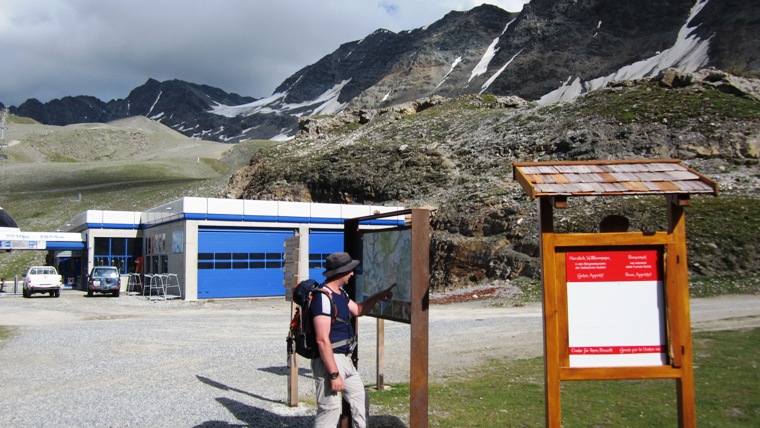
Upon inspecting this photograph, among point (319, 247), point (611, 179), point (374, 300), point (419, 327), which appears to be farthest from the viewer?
point (319, 247)

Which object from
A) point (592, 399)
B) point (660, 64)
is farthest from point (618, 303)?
point (660, 64)

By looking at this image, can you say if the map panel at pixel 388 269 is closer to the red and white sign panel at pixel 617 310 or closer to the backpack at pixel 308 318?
the backpack at pixel 308 318

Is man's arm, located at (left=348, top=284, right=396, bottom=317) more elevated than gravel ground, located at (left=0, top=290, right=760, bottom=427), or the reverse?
man's arm, located at (left=348, top=284, right=396, bottom=317)

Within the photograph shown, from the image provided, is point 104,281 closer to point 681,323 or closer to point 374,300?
Answer: point 374,300

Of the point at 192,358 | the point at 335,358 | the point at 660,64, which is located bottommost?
the point at 192,358

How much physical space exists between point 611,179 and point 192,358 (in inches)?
413

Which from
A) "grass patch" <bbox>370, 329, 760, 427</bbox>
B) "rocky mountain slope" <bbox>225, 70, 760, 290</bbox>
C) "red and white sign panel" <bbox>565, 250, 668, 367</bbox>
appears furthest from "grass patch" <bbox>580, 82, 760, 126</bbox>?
"red and white sign panel" <bbox>565, 250, 668, 367</bbox>

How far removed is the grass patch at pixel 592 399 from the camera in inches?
319

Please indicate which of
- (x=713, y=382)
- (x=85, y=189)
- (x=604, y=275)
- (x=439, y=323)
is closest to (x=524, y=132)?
(x=439, y=323)

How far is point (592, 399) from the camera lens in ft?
30.4

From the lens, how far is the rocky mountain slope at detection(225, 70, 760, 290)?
34.0m

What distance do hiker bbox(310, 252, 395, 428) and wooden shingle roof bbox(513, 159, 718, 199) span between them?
209cm

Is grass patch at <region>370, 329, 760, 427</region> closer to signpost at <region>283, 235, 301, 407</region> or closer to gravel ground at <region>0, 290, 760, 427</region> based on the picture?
gravel ground at <region>0, 290, 760, 427</region>

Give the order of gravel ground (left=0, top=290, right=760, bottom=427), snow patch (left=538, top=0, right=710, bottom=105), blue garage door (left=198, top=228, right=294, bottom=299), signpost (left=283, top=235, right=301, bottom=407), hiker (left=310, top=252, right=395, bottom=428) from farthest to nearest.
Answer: snow patch (left=538, top=0, right=710, bottom=105) < blue garage door (left=198, top=228, right=294, bottom=299) < signpost (left=283, top=235, right=301, bottom=407) < gravel ground (left=0, top=290, right=760, bottom=427) < hiker (left=310, top=252, right=395, bottom=428)
